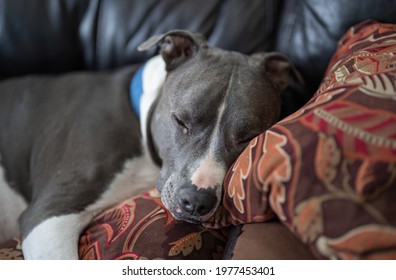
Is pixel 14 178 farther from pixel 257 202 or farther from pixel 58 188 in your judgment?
pixel 257 202

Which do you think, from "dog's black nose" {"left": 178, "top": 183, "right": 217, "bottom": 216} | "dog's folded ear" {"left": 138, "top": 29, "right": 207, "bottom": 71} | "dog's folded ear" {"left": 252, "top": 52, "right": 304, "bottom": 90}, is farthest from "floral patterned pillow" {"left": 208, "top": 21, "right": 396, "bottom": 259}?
"dog's folded ear" {"left": 138, "top": 29, "right": 207, "bottom": 71}

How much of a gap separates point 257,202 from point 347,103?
0.36m

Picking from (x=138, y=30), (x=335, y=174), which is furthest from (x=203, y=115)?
(x=138, y=30)

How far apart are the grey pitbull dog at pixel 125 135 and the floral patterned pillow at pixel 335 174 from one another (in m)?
0.29

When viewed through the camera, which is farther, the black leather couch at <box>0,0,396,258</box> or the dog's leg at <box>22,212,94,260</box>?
the black leather couch at <box>0,0,396,258</box>

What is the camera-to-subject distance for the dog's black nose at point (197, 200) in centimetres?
140

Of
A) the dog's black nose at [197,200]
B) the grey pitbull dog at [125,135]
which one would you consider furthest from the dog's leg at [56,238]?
the dog's black nose at [197,200]

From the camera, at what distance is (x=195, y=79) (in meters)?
1.69

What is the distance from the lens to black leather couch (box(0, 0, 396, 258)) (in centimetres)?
201

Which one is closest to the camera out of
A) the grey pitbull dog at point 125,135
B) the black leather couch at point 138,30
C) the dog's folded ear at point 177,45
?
the grey pitbull dog at point 125,135

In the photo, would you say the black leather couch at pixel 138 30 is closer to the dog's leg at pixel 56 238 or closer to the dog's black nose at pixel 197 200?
the dog's black nose at pixel 197 200

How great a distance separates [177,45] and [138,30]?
1.44 ft

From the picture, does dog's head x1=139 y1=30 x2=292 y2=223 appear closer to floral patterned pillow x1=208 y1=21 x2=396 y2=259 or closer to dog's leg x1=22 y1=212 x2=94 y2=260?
floral patterned pillow x1=208 y1=21 x2=396 y2=259

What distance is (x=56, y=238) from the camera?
1606mm
